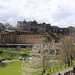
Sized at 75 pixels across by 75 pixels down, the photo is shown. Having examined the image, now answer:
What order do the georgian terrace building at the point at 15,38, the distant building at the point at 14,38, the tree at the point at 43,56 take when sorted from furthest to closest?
the distant building at the point at 14,38 < the georgian terrace building at the point at 15,38 < the tree at the point at 43,56

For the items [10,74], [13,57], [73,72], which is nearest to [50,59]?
[73,72]

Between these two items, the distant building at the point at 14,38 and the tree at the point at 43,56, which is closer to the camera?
the tree at the point at 43,56

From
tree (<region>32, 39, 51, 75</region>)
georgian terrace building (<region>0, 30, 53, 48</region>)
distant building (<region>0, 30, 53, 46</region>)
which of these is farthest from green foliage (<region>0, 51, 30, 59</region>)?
tree (<region>32, 39, 51, 75</region>)

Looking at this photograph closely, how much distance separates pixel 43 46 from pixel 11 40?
201 feet

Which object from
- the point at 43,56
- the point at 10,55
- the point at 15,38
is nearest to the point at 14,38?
the point at 15,38

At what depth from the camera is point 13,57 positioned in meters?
57.2

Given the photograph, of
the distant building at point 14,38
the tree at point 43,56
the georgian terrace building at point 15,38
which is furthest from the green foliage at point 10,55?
the tree at point 43,56


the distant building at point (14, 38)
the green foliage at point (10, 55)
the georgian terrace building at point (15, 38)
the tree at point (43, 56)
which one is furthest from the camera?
the distant building at point (14, 38)

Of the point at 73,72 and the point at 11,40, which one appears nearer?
the point at 73,72

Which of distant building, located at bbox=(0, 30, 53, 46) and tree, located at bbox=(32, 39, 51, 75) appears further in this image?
distant building, located at bbox=(0, 30, 53, 46)

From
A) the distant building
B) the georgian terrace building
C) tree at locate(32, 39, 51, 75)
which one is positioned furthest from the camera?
the distant building

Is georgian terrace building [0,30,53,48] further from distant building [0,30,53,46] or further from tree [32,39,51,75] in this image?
tree [32,39,51,75]

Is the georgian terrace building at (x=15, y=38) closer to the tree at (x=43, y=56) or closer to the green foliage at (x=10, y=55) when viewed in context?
the green foliage at (x=10, y=55)

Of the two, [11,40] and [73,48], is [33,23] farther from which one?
[73,48]
